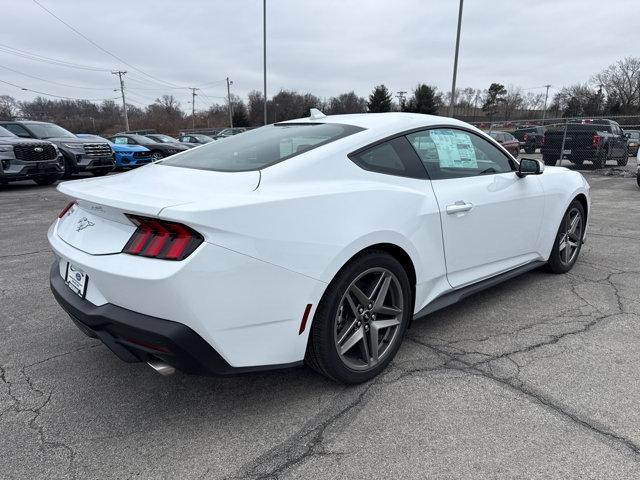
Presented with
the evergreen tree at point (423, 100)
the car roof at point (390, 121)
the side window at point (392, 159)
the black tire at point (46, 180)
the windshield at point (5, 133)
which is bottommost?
the black tire at point (46, 180)

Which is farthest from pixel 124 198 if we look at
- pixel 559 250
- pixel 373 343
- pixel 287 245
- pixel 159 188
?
pixel 559 250

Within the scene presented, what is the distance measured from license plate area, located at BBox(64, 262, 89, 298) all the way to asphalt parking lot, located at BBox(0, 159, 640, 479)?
629mm

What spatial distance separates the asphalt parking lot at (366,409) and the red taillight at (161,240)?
2.97 feet

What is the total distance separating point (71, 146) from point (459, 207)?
12.4m

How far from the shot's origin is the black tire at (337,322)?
2309mm

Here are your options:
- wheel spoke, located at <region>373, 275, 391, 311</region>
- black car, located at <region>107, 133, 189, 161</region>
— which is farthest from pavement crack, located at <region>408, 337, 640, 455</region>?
black car, located at <region>107, 133, 189, 161</region>

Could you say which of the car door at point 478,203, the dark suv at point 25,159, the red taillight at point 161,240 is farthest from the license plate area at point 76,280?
the dark suv at point 25,159

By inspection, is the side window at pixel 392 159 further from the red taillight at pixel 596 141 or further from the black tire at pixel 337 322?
the red taillight at pixel 596 141

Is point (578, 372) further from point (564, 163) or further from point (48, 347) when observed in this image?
point (564, 163)

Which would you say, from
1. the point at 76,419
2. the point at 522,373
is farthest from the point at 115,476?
the point at 522,373

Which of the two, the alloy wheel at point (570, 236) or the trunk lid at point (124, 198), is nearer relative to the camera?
the trunk lid at point (124, 198)

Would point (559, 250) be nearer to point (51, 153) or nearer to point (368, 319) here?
point (368, 319)

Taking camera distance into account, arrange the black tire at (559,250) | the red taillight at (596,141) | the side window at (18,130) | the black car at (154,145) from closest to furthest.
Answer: the black tire at (559,250)
the side window at (18,130)
the red taillight at (596,141)
the black car at (154,145)

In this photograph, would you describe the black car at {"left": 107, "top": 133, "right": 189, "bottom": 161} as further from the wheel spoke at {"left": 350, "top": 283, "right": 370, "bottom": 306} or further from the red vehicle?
the wheel spoke at {"left": 350, "top": 283, "right": 370, "bottom": 306}
